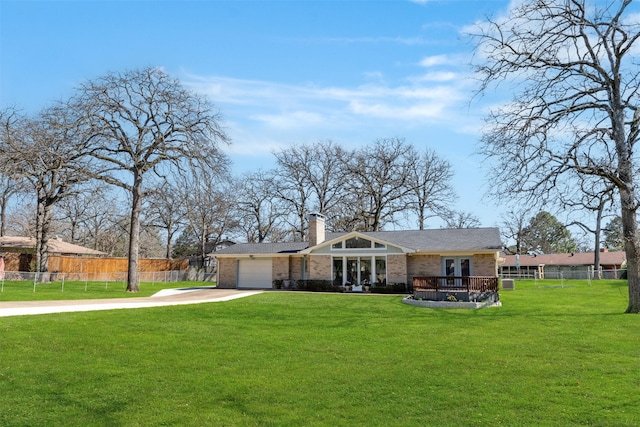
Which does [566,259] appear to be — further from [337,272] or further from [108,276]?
[108,276]

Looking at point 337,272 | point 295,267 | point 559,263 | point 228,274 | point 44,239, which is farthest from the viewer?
point 559,263

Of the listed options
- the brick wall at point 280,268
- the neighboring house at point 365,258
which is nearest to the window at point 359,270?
the neighboring house at point 365,258

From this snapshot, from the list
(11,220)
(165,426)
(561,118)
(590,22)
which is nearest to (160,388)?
(165,426)

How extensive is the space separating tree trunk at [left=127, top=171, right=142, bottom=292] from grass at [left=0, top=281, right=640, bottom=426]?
39.5 ft

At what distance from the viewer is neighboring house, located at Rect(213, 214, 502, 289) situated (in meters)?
26.5

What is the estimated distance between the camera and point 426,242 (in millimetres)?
28469

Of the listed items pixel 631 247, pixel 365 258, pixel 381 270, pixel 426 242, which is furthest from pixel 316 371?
pixel 426 242

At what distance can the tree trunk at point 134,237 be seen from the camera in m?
27.1

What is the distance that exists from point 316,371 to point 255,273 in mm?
24141

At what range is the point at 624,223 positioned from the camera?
1742cm

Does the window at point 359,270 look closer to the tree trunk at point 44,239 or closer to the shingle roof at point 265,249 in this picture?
the shingle roof at point 265,249

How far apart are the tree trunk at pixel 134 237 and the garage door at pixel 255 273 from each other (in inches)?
293

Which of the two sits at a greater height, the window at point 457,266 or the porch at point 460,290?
the window at point 457,266

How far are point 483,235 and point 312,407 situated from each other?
23230mm
